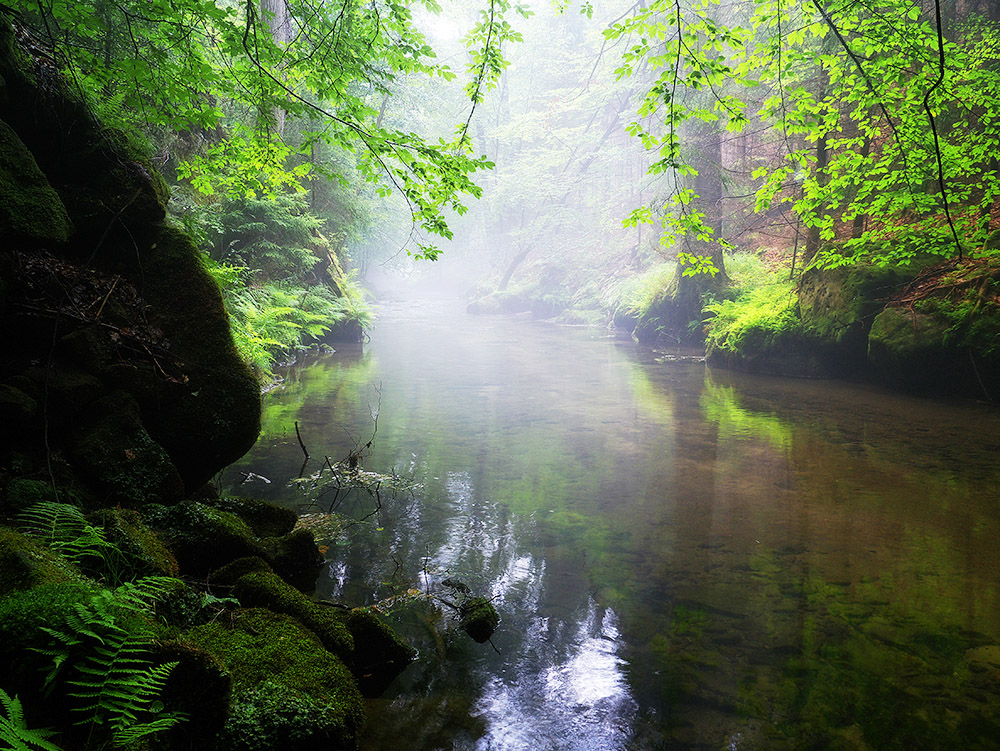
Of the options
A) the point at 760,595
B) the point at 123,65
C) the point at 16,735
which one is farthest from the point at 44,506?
the point at 760,595

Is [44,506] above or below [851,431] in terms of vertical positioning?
above

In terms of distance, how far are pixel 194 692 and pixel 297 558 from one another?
270 centimetres

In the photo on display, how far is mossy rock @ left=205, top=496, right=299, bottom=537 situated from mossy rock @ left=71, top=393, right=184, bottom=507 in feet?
1.73

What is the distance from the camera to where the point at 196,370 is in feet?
16.0

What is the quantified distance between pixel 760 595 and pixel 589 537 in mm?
1708

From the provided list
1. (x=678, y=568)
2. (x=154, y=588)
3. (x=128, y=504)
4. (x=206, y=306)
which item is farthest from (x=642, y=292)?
(x=154, y=588)

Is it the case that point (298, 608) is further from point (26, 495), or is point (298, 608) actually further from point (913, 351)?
point (913, 351)

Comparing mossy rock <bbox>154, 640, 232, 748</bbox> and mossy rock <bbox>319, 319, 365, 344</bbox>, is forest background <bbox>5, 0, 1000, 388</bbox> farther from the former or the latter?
mossy rock <bbox>154, 640, 232, 748</bbox>

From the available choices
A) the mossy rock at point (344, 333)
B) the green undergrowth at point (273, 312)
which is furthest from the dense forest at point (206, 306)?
the mossy rock at point (344, 333)

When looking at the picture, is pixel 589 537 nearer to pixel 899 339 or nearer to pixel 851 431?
pixel 851 431

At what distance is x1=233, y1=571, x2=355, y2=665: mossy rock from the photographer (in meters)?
3.41

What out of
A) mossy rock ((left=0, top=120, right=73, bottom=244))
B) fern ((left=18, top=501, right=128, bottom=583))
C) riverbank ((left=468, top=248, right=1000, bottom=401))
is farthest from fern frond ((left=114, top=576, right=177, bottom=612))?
riverbank ((left=468, top=248, right=1000, bottom=401))

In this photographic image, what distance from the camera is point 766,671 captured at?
3.59 meters

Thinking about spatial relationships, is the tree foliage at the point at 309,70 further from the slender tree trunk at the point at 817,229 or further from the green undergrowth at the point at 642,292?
the green undergrowth at the point at 642,292
